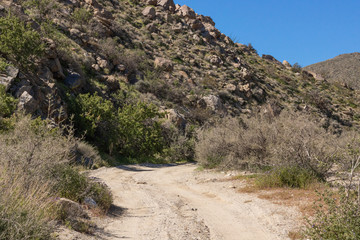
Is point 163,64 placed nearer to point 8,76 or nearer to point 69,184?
point 8,76

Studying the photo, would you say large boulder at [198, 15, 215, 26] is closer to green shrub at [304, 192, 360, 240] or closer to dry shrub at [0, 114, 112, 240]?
dry shrub at [0, 114, 112, 240]

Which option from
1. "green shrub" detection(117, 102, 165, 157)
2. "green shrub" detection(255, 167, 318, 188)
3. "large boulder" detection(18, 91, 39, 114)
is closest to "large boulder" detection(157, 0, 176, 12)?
"green shrub" detection(117, 102, 165, 157)

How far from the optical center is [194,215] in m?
6.61

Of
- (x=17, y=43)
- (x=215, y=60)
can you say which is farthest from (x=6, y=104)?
(x=215, y=60)

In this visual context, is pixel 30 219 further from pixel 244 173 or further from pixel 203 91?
pixel 203 91

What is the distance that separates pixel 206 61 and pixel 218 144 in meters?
30.0

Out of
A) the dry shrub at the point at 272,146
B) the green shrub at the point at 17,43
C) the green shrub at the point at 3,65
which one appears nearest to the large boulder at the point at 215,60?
the dry shrub at the point at 272,146

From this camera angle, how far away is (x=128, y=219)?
243 inches

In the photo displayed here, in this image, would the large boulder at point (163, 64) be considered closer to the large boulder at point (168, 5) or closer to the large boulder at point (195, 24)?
the large boulder at point (195, 24)

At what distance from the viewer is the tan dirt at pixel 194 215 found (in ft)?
17.6

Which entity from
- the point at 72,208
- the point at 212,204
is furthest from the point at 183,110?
the point at 72,208

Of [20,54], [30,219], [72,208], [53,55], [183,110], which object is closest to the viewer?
[30,219]

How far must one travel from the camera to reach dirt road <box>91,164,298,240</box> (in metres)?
5.36

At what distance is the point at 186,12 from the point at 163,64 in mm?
23532
